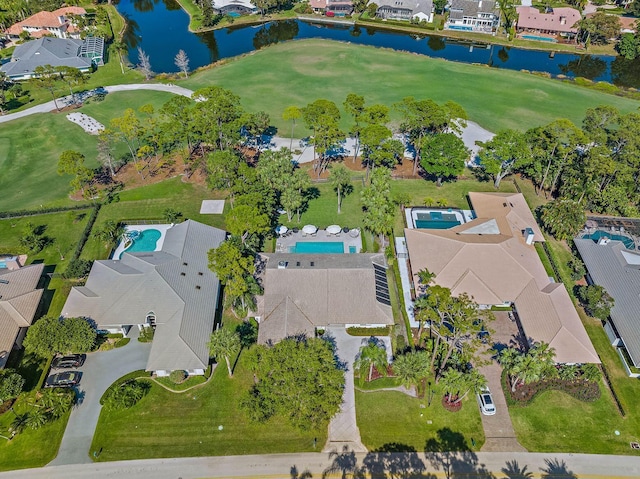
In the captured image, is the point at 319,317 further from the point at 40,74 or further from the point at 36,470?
the point at 40,74

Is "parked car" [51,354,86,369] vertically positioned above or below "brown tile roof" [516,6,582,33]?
below

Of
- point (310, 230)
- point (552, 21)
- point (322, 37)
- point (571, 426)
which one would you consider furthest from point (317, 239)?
point (552, 21)

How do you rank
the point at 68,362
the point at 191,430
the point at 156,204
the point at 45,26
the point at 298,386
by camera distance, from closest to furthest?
the point at 298,386, the point at 191,430, the point at 68,362, the point at 156,204, the point at 45,26

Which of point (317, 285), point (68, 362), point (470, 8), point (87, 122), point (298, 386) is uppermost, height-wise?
point (470, 8)

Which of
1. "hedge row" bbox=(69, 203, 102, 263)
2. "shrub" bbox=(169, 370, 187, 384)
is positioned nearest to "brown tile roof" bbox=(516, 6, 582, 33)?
"hedge row" bbox=(69, 203, 102, 263)

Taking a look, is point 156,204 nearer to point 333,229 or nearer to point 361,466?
point 333,229

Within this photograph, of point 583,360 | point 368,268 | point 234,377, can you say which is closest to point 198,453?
point 234,377

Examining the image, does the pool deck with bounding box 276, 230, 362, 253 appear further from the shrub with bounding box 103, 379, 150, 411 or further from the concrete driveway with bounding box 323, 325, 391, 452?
the shrub with bounding box 103, 379, 150, 411

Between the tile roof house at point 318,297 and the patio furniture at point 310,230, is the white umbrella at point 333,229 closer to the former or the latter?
the patio furniture at point 310,230
